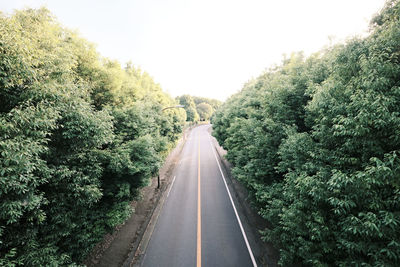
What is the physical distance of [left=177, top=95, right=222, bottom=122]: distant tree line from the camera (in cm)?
6488

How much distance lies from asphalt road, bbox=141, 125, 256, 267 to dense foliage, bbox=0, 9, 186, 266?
2.99m

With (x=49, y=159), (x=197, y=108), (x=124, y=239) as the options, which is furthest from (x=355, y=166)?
(x=197, y=108)

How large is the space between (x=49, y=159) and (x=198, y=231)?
8.10m

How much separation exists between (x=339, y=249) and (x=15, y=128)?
9.00 metres

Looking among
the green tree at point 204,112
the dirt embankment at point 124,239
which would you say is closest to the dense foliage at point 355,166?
the dirt embankment at point 124,239

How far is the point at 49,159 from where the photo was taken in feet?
17.2

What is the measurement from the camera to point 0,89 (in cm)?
465

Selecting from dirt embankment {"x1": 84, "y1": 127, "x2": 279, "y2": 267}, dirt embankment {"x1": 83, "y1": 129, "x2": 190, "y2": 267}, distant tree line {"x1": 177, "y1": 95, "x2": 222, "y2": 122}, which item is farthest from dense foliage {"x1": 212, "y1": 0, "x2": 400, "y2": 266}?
distant tree line {"x1": 177, "y1": 95, "x2": 222, "y2": 122}

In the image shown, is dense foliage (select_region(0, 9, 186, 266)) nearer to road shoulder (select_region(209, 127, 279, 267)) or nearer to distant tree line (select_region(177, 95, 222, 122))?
road shoulder (select_region(209, 127, 279, 267))

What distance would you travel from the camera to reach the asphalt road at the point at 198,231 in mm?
7746

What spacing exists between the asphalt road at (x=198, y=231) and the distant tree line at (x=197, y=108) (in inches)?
1978

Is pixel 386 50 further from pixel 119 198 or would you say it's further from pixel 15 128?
pixel 119 198

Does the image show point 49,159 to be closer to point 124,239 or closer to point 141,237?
point 124,239

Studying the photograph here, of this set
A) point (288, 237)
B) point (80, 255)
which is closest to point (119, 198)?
point (80, 255)
